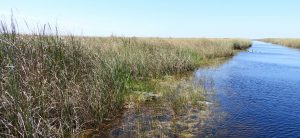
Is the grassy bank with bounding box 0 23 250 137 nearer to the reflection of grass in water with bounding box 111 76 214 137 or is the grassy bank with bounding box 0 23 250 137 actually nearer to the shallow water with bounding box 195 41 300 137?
the reflection of grass in water with bounding box 111 76 214 137

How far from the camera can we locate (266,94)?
11.5 metres

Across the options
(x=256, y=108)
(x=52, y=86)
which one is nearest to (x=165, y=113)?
(x=256, y=108)

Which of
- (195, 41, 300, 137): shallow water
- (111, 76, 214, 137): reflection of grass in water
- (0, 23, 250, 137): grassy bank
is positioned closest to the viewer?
(0, 23, 250, 137): grassy bank

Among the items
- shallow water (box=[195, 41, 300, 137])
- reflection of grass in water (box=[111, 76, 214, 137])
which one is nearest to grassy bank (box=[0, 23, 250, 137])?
reflection of grass in water (box=[111, 76, 214, 137])

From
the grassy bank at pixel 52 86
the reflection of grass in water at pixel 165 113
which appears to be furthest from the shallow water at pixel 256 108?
the grassy bank at pixel 52 86

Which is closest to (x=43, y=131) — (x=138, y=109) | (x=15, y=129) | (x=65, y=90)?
(x=15, y=129)

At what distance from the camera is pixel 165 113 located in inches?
Answer: 334

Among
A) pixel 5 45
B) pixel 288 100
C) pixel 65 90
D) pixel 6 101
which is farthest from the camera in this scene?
pixel 288 100

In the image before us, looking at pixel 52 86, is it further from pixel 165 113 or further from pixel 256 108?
pixel 256 108

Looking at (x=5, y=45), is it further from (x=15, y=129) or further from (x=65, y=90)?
(x=15, y=129)

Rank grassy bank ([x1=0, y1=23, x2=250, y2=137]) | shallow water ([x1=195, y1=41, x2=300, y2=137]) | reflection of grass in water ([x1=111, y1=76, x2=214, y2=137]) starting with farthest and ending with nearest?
shallow water ([x1=195, y1=41, x2=300, y2=137]) → reflection of grass in water ([x1=111, y1=76, x2=214, y2=137]) → grassy bank ([x1=0, y1=23, x2=250, y2=137])

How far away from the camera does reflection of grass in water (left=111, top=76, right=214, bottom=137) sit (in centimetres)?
711

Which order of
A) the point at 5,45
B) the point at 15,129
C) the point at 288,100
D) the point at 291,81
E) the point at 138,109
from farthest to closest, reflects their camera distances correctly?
the point at 291,81 < the point at 288,100 < the point at 138,109 < the point at 5,45 < the point at 15,129

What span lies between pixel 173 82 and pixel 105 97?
528 cm
